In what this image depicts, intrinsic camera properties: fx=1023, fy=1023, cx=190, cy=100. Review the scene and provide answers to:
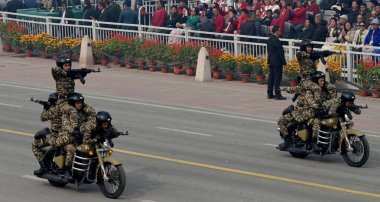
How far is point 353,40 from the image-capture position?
2741cm

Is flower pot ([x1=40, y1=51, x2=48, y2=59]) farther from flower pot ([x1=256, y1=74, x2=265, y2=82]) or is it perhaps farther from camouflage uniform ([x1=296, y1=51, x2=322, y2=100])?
camouflage uniform ([x1=296, y1=51, x2=322, y2=100])

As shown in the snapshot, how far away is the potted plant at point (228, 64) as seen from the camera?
28859 millimetres

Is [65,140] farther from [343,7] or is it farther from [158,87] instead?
[343,7]

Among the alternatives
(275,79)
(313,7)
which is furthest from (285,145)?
(313,7)

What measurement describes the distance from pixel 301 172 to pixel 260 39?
1270cm

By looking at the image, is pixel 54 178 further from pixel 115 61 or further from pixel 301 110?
pixel 115 61

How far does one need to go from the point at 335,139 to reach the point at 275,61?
847cm

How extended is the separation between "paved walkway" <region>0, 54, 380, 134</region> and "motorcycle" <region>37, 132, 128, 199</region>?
8.21 meters

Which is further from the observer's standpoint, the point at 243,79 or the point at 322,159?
the point at 243,79

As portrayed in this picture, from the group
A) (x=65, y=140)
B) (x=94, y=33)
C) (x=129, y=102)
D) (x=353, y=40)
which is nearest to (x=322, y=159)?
(x=65, y=140)

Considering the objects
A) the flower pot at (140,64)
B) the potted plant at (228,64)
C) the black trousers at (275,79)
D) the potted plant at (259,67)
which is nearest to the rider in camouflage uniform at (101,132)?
the black trousers at (275,79)

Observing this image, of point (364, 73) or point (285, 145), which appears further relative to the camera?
point (364, 73)

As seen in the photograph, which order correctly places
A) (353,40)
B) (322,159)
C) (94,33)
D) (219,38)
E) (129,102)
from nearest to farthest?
1. (322,159)
2. (129,102)
3. (353,40)
4. (219,38)
5. (94,33)

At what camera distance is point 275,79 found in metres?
25.7
